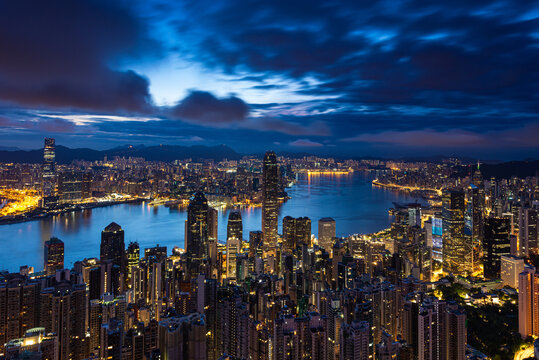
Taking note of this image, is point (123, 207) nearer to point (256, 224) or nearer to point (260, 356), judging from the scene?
point (256, 224)

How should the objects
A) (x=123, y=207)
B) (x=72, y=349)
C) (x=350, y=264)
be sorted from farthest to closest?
(x=123, y=207)
(x=350, y=264)
(x=72, y=349)

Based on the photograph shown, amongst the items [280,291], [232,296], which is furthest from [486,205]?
[232,296]

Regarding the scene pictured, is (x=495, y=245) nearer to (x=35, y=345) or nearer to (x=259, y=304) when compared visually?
(x=259, y=304)

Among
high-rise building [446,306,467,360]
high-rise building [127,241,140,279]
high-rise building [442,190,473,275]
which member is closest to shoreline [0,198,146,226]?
high-rise building [127,241,140,279]

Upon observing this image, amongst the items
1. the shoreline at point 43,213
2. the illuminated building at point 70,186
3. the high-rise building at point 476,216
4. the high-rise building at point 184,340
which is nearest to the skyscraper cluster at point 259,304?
the high-rise building at point 184,340

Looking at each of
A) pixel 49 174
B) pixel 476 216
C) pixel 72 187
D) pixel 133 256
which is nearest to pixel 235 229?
pixel 133 256

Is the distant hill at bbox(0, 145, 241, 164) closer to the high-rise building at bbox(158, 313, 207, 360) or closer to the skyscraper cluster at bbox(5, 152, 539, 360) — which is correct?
the skyscraper cluster at bbox(5, 152, 539, 360)
